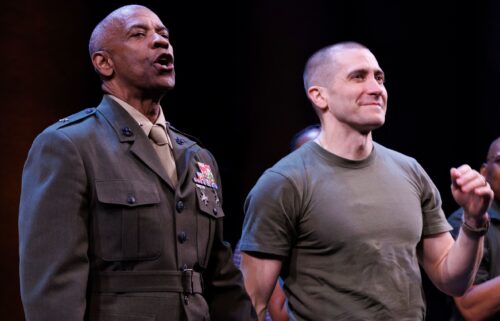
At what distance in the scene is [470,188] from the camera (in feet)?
7.64

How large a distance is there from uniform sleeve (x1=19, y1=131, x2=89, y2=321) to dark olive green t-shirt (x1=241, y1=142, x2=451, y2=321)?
81 cm

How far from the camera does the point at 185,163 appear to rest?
217cm

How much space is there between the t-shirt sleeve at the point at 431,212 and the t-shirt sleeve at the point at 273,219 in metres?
0.49

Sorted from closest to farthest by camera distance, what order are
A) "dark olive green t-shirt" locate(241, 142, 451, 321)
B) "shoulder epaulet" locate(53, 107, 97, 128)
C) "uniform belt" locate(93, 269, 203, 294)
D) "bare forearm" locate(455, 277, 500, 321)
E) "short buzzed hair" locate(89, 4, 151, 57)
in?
"uniform belt" locate(93, 269, 203, 294), "shoulder epaulet" locate(53, 107, 97, 128), "short buzzed hair" locate(89, 4, 151, 57), "dark olive green t-shirt" locate(241, 142, 451, 321), "bare forearm" locate(455, 277, 500, 321)

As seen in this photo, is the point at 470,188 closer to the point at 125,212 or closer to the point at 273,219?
the point at 273,219

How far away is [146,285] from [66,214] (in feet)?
0.88

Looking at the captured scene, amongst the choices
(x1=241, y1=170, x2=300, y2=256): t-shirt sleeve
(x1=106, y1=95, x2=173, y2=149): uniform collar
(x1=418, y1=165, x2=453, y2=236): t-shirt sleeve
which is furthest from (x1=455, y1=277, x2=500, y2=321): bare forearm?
(x1=106, y1=95, x2=173, y2=149): uniform collar

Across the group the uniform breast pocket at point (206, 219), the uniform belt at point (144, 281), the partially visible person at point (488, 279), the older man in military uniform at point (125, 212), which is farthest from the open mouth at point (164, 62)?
the partially visible person at point (488, 279)

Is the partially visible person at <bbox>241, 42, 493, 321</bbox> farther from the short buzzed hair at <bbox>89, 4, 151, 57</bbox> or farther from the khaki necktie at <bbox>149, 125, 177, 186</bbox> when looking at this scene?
the short buzzed hair at <bbox>89, 4, 151, 57</bbox>

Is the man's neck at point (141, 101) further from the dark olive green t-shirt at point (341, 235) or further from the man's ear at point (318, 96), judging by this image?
the man's ear at point (318, 96)

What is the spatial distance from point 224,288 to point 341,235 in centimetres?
48

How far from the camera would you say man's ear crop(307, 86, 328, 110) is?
280 centimetres

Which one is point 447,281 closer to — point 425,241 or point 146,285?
point 425,241

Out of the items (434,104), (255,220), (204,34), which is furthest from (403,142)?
(255,220)
